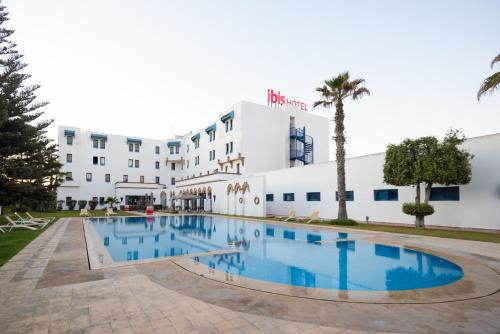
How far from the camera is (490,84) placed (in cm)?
1156

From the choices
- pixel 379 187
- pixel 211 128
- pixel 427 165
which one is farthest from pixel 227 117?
pixel 427 165

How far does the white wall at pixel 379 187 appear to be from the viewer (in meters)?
15.4

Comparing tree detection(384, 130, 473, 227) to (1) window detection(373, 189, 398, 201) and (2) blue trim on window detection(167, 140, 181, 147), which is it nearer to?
(1) window detection(373, 189, 398, 201)

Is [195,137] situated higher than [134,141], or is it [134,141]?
[195,137]

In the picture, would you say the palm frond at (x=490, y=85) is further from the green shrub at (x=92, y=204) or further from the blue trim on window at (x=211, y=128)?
the green shrub at (x=92, y=204)

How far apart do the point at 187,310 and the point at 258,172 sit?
1212 inches

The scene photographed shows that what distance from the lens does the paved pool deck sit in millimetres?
3820

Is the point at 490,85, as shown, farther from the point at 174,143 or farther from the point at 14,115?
the point at 174,143

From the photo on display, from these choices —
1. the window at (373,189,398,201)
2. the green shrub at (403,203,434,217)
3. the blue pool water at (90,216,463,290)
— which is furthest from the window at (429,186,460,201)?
the blue pool water at (90,216,463,290)

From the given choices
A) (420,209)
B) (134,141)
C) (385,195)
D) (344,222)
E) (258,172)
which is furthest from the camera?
(134,141)

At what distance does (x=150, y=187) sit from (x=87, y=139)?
12808 millimetres

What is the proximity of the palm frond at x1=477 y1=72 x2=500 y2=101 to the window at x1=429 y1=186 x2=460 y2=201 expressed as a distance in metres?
7.04

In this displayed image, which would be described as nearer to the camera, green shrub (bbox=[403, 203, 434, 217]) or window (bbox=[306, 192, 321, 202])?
green shrub (bbox=[403, 203, 434, 217])

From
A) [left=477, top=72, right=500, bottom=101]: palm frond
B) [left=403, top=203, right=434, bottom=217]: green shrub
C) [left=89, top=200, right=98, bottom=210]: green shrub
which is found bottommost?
[left=89, top=200, right=98, bottom=210]: green shrub
